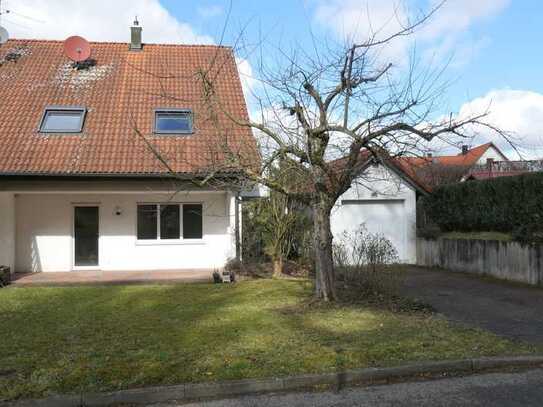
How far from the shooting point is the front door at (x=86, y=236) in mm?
16828

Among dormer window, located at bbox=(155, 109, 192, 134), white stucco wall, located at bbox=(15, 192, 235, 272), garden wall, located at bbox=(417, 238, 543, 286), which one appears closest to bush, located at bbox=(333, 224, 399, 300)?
garden wall, located at bbox=(417, 238, 543, 286)

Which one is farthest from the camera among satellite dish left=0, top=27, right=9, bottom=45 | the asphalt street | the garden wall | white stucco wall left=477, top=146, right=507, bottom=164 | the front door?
white stucco wall left=477, top=146, right=507, bottom=164

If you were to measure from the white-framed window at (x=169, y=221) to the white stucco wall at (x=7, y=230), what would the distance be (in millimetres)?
3396

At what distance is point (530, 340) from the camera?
7.74m

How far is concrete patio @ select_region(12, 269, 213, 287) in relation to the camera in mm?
14188

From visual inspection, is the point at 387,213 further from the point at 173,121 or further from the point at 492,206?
the point at 173,121

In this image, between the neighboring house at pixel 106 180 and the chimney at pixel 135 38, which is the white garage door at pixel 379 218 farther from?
the chimney at pixel 135 38

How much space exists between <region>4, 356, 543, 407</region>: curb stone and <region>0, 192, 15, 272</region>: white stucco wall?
36.9 ft

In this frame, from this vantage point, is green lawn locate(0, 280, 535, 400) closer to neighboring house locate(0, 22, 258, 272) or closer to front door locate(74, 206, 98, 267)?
neighboring house locate(0, 22, 258, 272)

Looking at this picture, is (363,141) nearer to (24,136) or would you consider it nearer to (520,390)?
(520,390)

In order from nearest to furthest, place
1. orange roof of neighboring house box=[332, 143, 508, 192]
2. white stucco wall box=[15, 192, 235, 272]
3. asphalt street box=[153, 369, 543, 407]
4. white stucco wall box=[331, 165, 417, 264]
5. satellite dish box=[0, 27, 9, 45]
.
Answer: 1. asphalt street box=[153, 369, 543, 407]
2. orange roof of neighboring house box=[332, 143, 508, 192]
3. white stucco wall box=[15, 192, 235, 272]
4. satellite dish box=[0, 27, 9, 45]
5. white stucco wall box=[331, 165, 417, 264]

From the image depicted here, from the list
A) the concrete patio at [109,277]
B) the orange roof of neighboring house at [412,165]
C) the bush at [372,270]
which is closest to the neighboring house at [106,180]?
the concrete patio at [109,277]

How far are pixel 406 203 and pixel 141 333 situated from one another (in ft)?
44.4

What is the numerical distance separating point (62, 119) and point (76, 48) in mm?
3471
